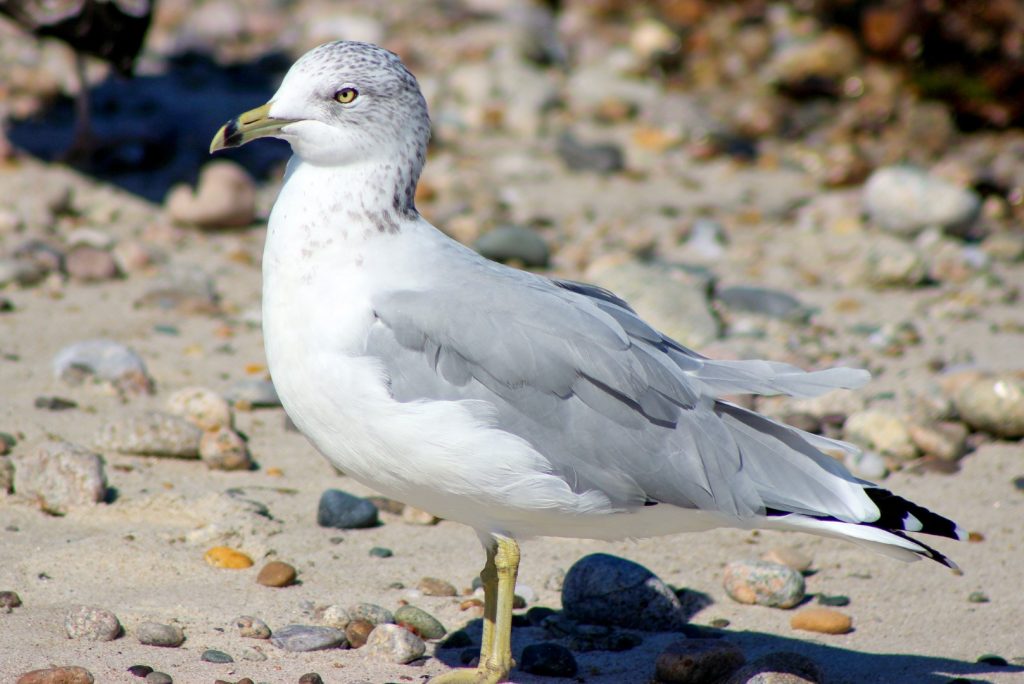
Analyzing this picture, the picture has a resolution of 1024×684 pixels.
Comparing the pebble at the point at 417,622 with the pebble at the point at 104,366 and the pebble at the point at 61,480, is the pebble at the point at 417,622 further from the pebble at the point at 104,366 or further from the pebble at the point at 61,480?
the pebble at the point at 104,366

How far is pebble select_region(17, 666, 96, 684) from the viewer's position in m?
3.35

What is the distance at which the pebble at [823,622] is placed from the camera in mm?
4195

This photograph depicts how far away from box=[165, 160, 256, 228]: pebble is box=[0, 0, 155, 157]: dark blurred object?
0.92m

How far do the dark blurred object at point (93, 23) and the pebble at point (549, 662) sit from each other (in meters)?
5.34

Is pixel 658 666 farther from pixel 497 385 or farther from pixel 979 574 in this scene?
pixel 979 574

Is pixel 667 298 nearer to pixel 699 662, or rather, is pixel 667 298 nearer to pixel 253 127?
pixel 699 662

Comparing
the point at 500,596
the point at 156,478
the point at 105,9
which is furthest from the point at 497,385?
the point at 105,9

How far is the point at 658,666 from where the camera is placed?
12.4ft

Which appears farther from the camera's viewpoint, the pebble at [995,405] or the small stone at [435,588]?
the pebble at [995,405]

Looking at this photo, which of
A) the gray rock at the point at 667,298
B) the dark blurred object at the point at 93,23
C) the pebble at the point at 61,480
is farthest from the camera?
the dark blurred object at the point at 93,23

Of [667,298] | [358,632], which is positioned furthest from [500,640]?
[667,298]

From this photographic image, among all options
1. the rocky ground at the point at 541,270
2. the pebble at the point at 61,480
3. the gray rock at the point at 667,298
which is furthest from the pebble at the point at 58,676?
the gray rock at the point at 667,298

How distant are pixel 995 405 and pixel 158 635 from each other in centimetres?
365

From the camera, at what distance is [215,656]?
3.65m
